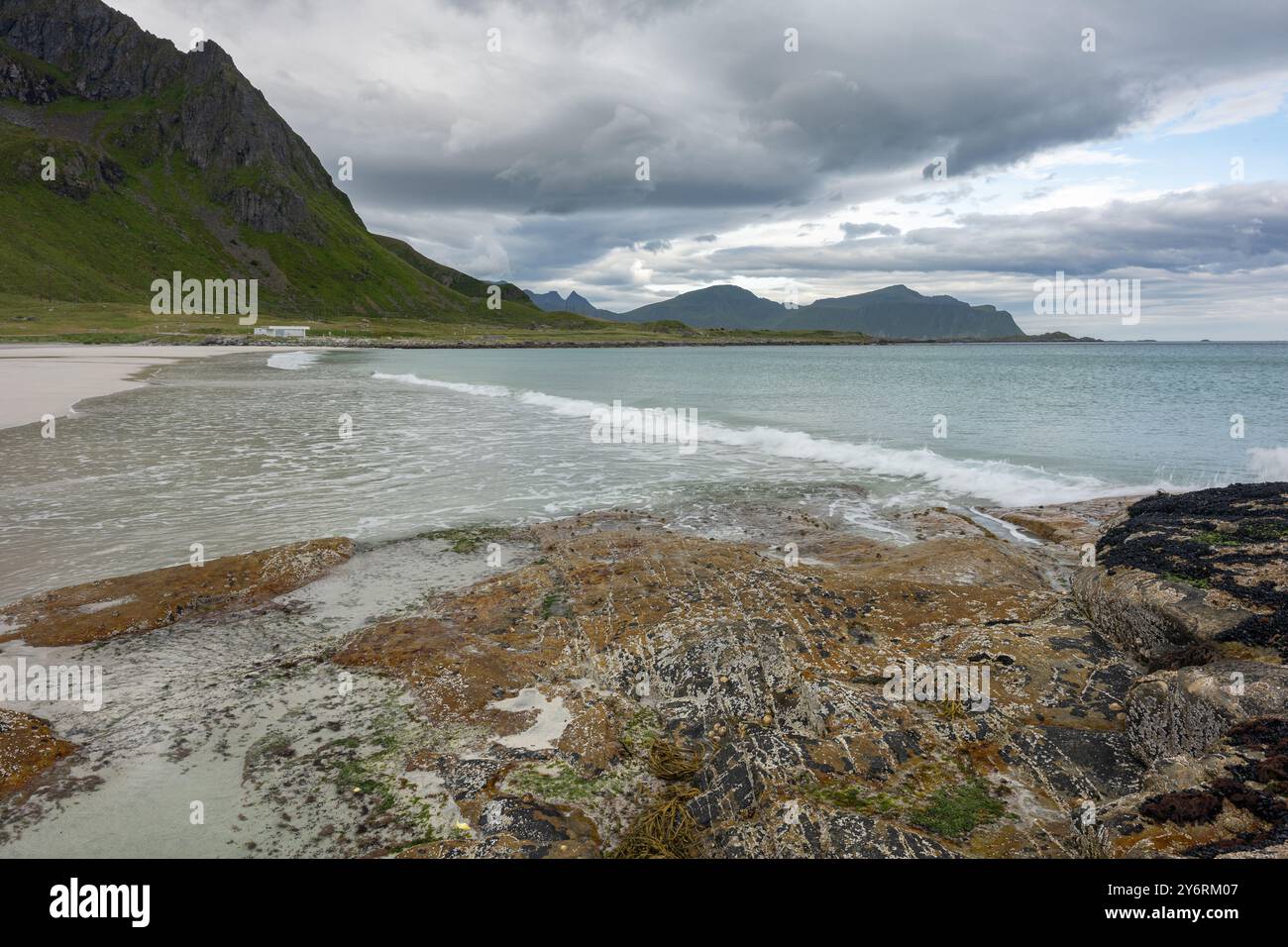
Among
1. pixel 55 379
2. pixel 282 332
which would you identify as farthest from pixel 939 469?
pixel 282 332

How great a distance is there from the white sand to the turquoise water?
2337mm

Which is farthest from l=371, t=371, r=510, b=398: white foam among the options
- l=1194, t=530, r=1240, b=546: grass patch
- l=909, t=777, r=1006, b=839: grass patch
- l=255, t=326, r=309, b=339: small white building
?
l=255, t=326, r=309, b=339: small white building

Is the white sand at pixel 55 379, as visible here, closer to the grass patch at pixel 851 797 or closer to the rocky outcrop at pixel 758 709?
the rocky outcrop at pixel 758 709

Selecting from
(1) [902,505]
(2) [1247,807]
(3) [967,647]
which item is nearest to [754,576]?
(3) [967,647]

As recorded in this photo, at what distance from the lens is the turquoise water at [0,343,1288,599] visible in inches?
601

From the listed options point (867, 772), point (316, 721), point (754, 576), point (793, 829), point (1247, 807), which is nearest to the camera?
point (1247, 807)

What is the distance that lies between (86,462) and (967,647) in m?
25.6

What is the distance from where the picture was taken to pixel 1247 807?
4.99 m

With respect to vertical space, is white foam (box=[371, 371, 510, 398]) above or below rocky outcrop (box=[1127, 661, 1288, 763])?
above

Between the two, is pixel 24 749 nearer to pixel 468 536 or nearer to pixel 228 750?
pixel 228 750

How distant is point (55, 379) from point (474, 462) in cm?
4373

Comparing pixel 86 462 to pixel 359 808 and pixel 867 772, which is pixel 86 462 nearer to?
pixel 359 808

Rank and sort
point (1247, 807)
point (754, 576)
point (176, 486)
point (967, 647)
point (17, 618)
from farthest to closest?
1. point (176, 486)
2. point (754, 576)
3. point (17, 618)
4. point (967, 647)
5. point (1247, 807)

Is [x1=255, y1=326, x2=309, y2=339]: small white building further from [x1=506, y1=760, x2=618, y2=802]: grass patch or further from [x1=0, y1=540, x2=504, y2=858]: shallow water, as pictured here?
[x1=506, y1=760, x2=618, y2=802]: grass patch
